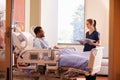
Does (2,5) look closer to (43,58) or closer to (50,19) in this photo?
(43,58)

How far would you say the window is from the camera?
24.6ft

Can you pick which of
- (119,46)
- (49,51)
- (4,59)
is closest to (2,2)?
(4,59)

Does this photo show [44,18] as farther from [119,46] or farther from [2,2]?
[119,46]

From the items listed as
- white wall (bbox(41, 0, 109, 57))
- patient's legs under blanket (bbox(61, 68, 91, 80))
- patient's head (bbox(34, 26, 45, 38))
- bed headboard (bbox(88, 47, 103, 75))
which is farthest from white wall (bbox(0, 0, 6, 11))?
white wall (bbox(41, 0, 109, 57))

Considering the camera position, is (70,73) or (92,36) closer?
(70,73)

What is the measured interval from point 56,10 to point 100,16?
1.34 meters

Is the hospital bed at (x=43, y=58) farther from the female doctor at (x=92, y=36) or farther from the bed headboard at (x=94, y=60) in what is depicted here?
the female doctor at (x=92, y=36)

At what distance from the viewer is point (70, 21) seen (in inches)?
300

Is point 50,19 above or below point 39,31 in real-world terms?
above

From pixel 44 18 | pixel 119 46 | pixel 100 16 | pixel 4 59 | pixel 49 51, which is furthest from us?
pixel 100 16

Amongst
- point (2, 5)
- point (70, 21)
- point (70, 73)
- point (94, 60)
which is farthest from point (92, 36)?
point (70, 21)

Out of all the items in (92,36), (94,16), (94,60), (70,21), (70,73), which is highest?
(94,16)

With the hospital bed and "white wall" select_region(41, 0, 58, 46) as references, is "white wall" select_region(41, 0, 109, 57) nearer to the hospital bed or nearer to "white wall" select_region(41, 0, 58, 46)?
"white wall" select_region(41, 0, 58, 46)

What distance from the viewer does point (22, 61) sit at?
4062mm
